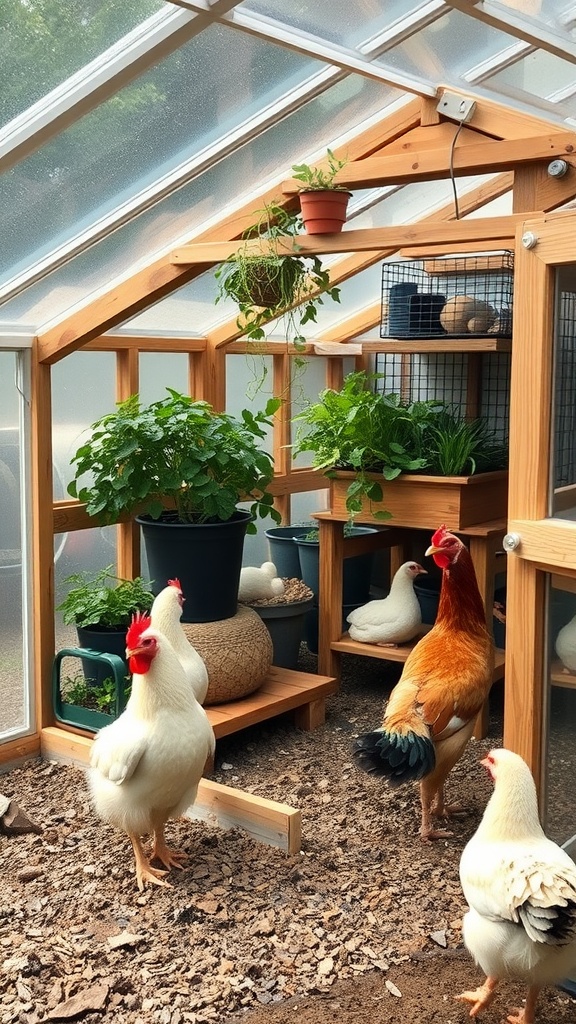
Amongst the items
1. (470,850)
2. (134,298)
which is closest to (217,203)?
(134,298)

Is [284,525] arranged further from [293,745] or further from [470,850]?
[470,850]

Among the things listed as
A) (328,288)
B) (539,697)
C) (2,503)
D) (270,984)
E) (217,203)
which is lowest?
(270,984)

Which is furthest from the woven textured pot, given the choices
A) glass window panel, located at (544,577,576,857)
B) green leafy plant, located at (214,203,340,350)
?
glass window panel, located at (544,577,576,857)

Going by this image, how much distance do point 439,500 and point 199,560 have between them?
1.08m

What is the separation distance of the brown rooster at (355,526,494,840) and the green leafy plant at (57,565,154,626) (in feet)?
3.97

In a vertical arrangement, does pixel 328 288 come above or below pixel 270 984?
above

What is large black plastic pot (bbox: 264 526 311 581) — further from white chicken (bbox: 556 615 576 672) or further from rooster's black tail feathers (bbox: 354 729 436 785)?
white chicken (bbox: 556 615 576 672)

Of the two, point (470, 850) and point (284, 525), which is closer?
point (470, 850)

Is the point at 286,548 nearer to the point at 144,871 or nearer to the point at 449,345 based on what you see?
the point at 449,345

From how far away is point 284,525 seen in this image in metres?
6.04

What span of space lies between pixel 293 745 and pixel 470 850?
1.95m

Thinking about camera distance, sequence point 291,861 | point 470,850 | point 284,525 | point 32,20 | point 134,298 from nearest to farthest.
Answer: point 470,850 < point 32,20 < point 291,861 < point 134,298 < point 284,525

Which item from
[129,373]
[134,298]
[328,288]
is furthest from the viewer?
[129,373]

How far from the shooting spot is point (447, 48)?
3.77 meters
